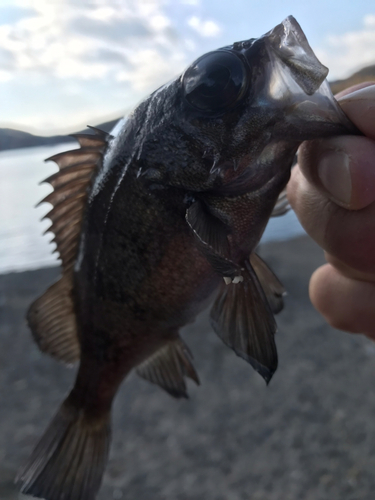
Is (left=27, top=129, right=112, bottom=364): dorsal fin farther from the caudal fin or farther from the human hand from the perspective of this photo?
the human hand

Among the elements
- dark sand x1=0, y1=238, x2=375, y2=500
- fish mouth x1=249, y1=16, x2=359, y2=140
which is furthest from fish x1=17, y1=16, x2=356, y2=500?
dark sand x1=0, y1=238, x2=375, y2=500

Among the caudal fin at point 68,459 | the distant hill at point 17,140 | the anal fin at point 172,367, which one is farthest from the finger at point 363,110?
the distant hill at point 17,140

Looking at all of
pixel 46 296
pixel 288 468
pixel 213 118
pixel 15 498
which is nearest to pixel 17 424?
pixel 15 498

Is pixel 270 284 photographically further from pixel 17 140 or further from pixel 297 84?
pixel 17 140

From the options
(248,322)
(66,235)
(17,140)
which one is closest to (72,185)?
(66,235)

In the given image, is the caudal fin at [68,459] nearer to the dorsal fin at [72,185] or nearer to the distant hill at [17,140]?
the dorsal fin at [72,185]

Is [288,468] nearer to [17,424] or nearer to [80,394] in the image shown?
[80,394]
